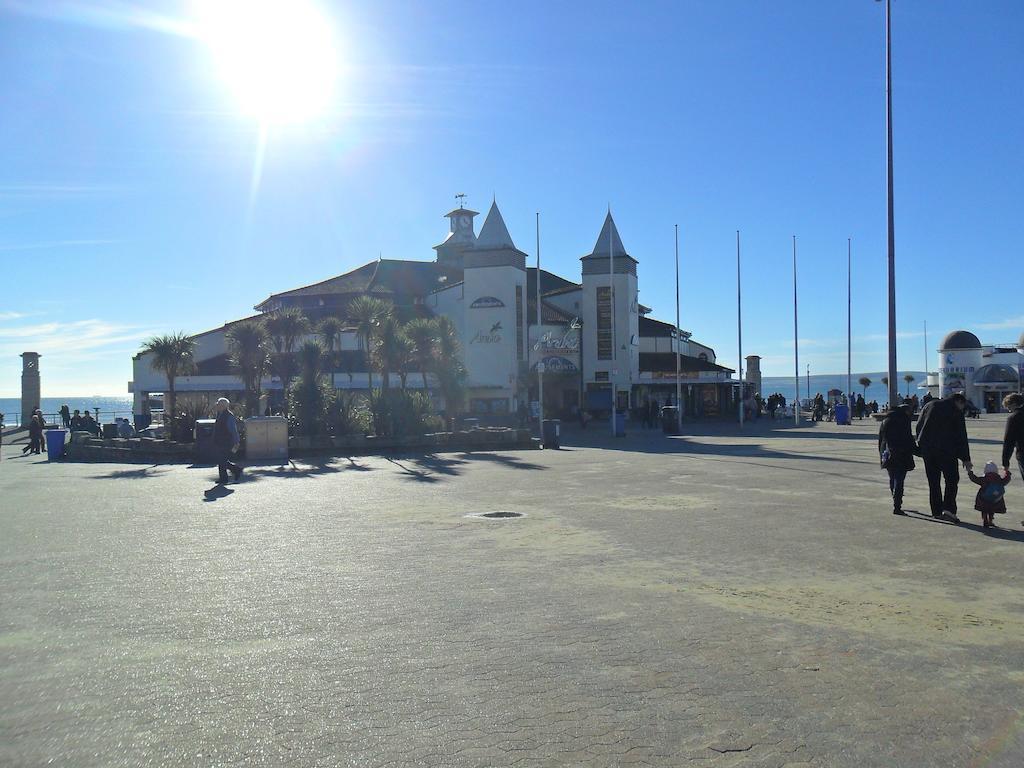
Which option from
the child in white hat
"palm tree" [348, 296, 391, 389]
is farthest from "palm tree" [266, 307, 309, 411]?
the child in white hat

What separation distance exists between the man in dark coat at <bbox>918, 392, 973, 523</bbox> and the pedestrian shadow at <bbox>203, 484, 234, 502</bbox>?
10.7 m

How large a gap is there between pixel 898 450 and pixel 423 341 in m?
27.4

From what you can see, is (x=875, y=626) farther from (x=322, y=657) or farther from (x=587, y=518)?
(x=587, y=518)

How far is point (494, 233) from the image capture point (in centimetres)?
5753

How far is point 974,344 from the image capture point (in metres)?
66.1

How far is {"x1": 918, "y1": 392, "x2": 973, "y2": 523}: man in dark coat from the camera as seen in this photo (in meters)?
10.8

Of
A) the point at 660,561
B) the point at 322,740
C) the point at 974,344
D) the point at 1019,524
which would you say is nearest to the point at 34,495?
the point at 660,561

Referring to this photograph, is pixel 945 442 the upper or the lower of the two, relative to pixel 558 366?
lower

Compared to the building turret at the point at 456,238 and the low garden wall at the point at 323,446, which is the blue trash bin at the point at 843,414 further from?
the building turret at the point at 456,238

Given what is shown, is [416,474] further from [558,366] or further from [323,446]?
[558,366]

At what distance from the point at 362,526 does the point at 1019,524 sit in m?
8.06

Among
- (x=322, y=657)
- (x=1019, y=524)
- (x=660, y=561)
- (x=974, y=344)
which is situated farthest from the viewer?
(x=974, y=344)

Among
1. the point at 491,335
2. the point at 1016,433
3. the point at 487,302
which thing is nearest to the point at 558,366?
the point at 491,335

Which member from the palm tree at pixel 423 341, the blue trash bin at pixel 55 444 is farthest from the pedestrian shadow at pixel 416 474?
the palm tree at pixel 423 341
